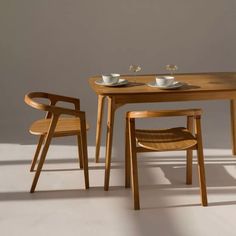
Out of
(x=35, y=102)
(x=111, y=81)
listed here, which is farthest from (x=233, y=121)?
(x=35, y=102)

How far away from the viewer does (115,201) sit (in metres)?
3.43

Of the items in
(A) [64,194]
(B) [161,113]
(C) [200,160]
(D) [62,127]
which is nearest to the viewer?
(B) [161,113]

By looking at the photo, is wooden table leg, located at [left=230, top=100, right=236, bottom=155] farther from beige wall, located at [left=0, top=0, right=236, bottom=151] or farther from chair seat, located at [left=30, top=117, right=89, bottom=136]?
beige wall, located at [left=0, top=0, right=236, bottom=151]

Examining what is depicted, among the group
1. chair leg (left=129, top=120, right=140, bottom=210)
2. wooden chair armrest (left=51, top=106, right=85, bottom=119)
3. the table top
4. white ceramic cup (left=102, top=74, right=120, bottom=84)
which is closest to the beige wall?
the table top

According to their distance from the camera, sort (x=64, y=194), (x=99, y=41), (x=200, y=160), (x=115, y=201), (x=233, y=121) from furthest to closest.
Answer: (x=99, y=41), (x=233, y=121), (x=64, y=194), (x=115, y=201), (x=200, y=160)

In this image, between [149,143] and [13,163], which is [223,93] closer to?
[149,143]

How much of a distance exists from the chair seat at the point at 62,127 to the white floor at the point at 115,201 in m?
0.43

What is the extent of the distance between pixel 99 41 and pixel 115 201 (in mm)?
3299

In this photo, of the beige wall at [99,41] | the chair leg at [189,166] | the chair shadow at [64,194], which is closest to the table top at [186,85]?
the chair leg at [189,166]

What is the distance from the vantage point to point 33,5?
616 cm

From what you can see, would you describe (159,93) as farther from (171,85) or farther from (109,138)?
(109,138)

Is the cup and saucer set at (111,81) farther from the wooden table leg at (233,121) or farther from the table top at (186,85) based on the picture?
the wooden table leg at (233,121)

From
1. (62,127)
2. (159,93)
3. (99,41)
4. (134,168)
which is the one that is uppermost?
(99,41)

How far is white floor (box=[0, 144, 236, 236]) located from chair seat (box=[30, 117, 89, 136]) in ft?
1.41
